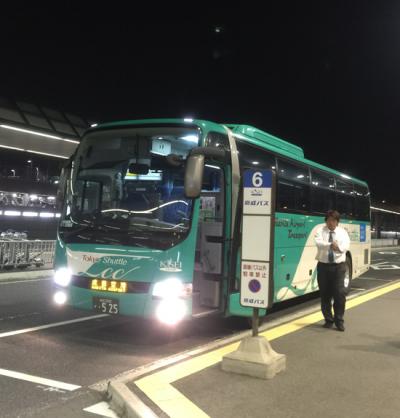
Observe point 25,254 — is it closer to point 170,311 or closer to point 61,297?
point 61,297

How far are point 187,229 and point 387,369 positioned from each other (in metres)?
3.05

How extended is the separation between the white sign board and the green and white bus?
0.90 metres

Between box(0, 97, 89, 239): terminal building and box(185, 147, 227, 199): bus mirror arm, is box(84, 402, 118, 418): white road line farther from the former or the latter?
box(0, 97, 89, 239): terminal building

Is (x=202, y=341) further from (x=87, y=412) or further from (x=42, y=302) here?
(x=42, y=302)

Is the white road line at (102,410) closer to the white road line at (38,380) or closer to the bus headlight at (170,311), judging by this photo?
the white road line at (38,380)

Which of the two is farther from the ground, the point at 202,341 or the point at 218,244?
the point at 218,244

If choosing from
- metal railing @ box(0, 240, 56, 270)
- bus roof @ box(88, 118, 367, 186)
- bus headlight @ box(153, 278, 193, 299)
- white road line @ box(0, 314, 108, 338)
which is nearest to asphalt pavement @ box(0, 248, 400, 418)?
white road line @ box(0, 314, 108, 338)

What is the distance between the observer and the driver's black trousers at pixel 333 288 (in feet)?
26.2

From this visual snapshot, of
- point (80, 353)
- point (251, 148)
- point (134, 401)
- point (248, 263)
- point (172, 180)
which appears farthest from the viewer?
point (251, 148)

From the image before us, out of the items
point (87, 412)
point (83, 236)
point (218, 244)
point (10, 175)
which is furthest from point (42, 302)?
point (10, 175)

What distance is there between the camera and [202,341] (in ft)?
24.8

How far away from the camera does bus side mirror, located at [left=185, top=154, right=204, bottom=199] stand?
6.38m

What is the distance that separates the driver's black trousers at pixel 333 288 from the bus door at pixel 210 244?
6.30ft

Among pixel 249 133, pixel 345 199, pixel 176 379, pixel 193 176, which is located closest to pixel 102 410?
pixel 176 379
